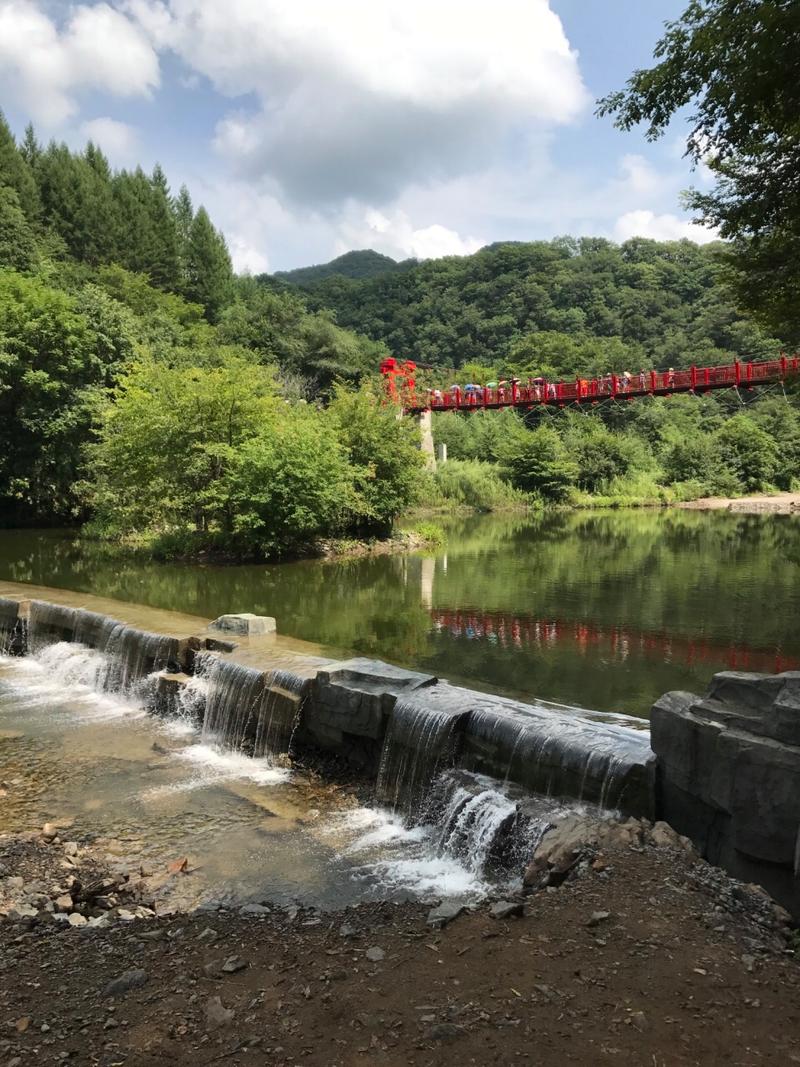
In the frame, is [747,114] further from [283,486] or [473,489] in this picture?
[473,489]

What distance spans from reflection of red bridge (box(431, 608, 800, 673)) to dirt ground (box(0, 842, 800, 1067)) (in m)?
7.27

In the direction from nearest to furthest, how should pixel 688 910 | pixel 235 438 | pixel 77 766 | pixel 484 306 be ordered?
pixel 688 910
pixel 77 766
pixel 235 438
pixel 484 306

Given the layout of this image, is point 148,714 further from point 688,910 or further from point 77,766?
point 688,910

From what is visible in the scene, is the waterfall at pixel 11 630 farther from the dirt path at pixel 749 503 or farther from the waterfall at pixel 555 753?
the dirt path at pixel 749 503

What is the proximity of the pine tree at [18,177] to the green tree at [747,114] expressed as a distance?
4692 centimetres

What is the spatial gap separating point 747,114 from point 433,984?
33.2 ft

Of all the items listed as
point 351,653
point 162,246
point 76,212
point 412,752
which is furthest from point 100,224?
point 412,752

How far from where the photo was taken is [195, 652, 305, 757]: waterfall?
27.9ft

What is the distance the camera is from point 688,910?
4129 mm

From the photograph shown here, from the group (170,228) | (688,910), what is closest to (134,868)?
(688,910)

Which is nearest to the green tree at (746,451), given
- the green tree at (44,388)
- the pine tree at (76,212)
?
the green tree at (44,388)

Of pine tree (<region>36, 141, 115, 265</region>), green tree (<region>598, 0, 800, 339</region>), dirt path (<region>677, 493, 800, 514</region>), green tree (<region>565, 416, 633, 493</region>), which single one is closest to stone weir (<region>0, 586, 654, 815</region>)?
green tree (<region>598, 0, 800, 339</region>)

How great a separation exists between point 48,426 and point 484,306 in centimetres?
7079

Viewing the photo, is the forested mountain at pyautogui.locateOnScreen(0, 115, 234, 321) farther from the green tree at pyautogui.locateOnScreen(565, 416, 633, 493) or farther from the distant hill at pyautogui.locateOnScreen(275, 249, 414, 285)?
the distant hill at pyautogui.locateOnScreen(275, 249, 414, 285)
